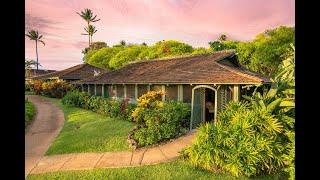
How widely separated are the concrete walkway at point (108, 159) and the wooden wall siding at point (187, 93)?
6.44m

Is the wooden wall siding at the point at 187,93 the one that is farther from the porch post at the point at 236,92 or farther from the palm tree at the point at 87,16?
the palm tree at the point at 87,16

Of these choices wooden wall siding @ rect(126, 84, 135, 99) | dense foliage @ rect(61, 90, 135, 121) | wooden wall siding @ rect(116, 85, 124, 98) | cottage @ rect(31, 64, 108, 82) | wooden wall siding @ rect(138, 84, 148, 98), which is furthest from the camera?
cottage @ rect(31, 64, 108, 82)

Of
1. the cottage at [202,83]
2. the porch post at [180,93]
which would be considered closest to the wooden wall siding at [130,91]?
the cottage at [202,83]

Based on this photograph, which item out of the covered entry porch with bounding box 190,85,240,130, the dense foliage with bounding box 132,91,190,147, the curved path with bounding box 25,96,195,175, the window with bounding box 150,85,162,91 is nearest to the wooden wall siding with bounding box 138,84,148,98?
the window with bounding box 150,85,162,91

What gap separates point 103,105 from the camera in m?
23.7

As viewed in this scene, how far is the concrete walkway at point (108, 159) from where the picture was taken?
10.3 m

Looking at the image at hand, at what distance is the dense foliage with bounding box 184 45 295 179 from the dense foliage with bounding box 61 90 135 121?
10113mm

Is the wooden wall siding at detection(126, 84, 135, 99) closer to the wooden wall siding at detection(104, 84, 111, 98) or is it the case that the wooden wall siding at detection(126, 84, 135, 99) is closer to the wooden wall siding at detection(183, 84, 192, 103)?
the wooden wall siding at detection(104, 84, 111, 98)

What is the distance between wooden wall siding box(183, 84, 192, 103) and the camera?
18.6 metres

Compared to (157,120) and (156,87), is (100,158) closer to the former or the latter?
(157,120)

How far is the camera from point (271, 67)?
47.1 metres

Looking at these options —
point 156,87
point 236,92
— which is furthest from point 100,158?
point 156,87

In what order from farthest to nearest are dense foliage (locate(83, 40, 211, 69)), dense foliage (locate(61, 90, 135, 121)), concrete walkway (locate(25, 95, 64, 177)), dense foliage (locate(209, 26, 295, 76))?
1. dense foliage (locate(83, 40, 211, 69))
2. dense foliage (locate(209, 26, 295, 76))
3. dense foliage (locate(61, 90, 135, 121))
4. concrete walkway (locate(25, 95, 64, 177))
